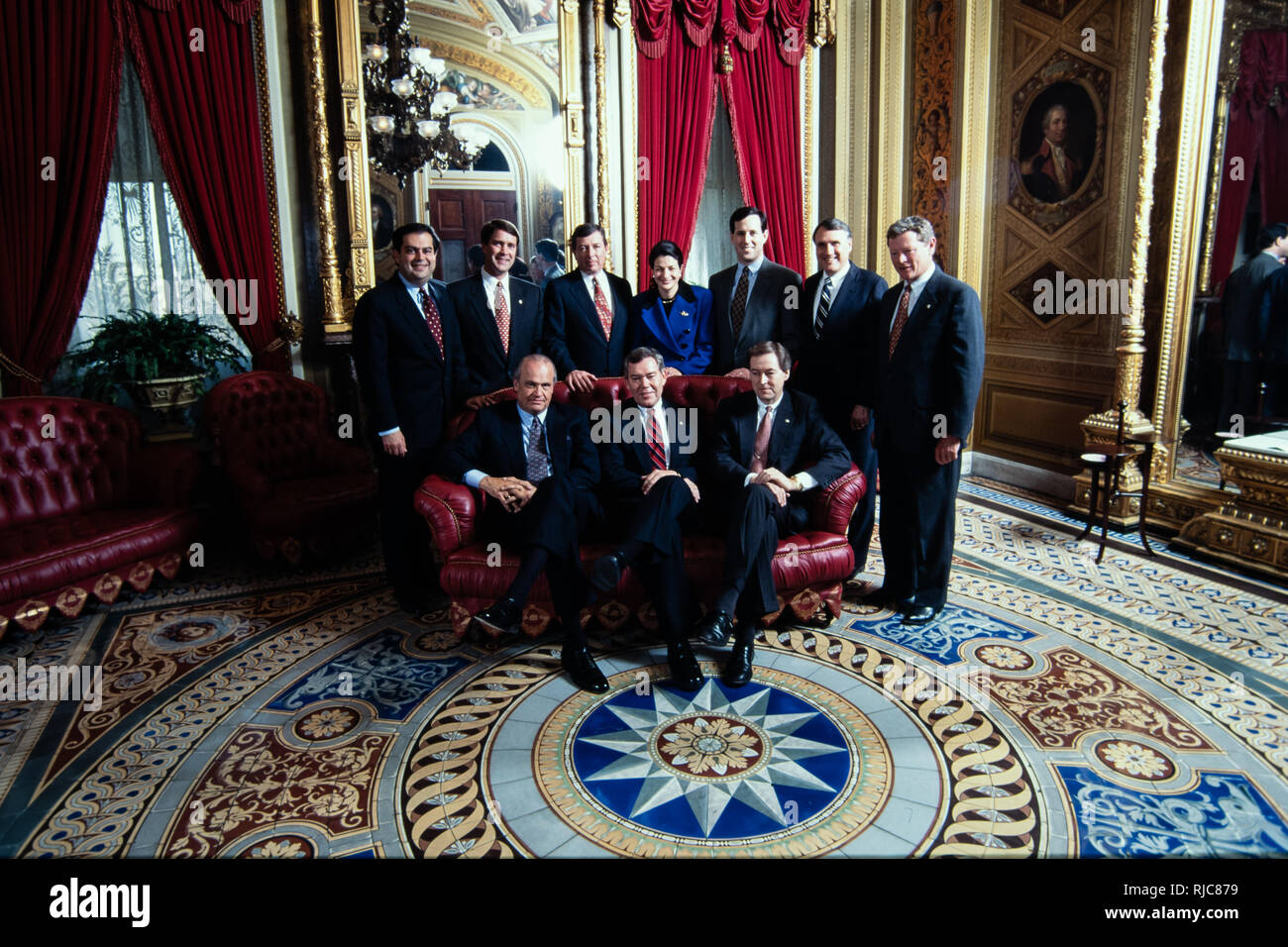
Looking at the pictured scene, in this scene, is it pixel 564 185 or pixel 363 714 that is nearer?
pixel 363 714

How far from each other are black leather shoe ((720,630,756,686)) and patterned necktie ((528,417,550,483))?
3.68 ft

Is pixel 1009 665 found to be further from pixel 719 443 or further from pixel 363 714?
pixel 363 714

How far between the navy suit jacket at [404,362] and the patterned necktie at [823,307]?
1.77 metres

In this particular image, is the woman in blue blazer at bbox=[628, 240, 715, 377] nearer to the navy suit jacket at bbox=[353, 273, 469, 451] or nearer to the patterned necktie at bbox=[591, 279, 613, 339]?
the patterned necktie at bbox=[591, 279, 613, 339]

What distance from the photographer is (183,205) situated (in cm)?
496

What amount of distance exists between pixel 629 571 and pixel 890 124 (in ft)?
15.8

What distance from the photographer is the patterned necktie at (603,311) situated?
4.24 meters

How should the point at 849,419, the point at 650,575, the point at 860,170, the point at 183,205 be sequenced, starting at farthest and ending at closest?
the point at 860,170
the point at 183,205
the point at 849,419
the point at 650,575

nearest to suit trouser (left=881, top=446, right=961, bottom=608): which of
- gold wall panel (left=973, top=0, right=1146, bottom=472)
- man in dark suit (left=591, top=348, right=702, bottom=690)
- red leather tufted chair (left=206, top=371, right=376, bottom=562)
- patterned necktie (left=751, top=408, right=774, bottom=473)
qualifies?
patterned necktie (left=751, top=408, right=774, bottom=473)

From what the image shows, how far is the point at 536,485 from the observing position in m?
3.52

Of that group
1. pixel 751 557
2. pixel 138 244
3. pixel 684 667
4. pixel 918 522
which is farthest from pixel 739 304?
pixel 138 244
